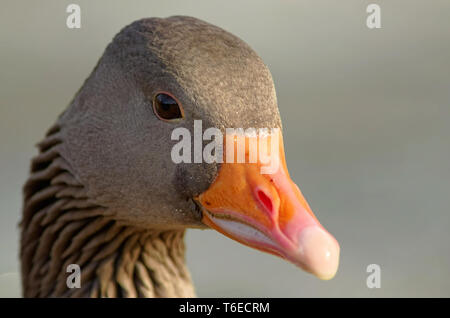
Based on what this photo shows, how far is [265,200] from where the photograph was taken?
1.34 meters

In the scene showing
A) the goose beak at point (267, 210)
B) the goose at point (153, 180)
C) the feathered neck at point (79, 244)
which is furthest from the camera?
the feathered neck at point (79, 244)

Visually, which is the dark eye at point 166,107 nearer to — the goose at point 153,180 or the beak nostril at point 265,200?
the goose at point 153,180

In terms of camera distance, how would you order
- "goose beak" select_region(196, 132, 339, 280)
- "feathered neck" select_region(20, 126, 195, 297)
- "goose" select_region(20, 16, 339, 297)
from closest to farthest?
1. "goose beak" select_region(196, 132, 339, 280)
2. "goose" select_region(20, 16, 339, 297)
3. "feathered neck" select_region(20, 126, 195, 297)

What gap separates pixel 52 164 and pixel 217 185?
0.64 metres

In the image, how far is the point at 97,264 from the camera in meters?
1.81

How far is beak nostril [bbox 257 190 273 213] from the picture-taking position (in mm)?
1324

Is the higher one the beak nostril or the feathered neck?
the beak nostril

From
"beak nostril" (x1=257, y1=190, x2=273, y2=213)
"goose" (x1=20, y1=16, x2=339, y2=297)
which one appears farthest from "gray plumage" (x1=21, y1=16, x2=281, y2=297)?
"beak nostril" (x1=257, y1=190, x2=273, y2=213)

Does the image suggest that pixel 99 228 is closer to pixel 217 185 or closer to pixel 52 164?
pixel 52 164

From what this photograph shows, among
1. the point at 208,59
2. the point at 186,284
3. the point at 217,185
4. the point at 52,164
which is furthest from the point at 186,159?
the point at 186,284

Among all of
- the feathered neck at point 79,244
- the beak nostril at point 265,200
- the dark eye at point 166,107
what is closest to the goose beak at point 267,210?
the beak nostril at point 265,200

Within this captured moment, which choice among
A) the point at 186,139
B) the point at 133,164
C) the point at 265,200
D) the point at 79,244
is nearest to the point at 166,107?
the point at 186,139

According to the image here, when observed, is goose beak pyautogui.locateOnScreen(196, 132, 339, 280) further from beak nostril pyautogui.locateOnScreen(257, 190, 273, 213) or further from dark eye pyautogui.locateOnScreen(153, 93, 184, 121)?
dark eye pyautogui.locateOnScreen(153, 93, 184, 121)

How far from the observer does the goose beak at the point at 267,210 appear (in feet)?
4.06
